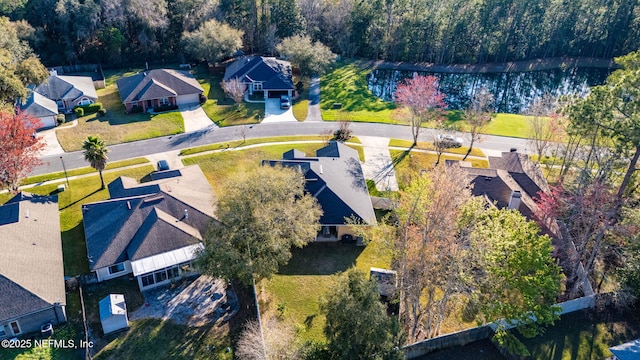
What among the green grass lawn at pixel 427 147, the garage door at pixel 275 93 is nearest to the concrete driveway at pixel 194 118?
the garage door at pixel 275 93

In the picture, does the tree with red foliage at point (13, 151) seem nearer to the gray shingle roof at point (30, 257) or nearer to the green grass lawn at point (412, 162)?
the gray shingle roof at point (30, 257)

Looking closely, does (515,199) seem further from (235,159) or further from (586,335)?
(235,159)

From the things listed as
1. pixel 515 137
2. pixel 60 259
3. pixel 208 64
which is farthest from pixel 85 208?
pixel 515 137

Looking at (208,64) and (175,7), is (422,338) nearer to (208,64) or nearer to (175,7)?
(208,64)

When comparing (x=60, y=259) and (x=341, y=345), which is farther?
(x=60, y=259)

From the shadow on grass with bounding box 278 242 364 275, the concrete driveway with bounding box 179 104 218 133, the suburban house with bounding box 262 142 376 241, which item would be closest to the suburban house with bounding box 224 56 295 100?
the concrete driveway with bounding box 179 104 218 133
